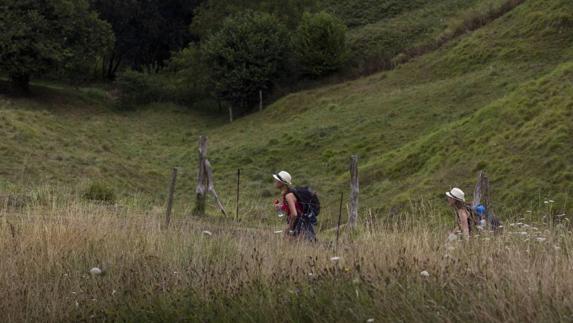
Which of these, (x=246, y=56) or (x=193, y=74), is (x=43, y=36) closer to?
(x=193, y=74)

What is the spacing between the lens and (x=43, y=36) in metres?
49.2

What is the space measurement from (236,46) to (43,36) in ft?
39.0

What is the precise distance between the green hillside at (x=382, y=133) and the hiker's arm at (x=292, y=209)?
730cm

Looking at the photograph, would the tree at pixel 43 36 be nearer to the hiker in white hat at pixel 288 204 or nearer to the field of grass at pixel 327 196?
the field of grass at pixel 327 196

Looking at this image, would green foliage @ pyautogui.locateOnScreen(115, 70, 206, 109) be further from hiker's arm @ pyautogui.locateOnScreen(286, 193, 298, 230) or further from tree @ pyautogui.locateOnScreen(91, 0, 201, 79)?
hiker's arm @ pyautogui.locateOnScreen(286, 193, 298, 230)

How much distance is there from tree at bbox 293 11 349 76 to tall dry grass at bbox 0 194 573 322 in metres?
40.5

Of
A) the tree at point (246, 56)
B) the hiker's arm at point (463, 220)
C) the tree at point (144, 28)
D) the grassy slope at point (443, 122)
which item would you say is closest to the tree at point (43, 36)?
the tree at point (246, 56)

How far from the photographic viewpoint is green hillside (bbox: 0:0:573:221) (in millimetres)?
→ 23016

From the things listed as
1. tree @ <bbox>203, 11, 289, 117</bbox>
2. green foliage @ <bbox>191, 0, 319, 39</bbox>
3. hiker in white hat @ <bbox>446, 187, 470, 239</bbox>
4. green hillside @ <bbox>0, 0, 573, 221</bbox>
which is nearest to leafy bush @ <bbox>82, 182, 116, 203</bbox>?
green hillside @ <bbox>0, 0, 573, 221</bbox>

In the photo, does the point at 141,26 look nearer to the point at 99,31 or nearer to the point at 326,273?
the point at 99,31

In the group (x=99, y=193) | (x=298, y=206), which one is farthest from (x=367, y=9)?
(x=298, y=206)

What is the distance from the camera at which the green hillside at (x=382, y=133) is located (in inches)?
Answer: 906

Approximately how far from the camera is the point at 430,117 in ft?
112

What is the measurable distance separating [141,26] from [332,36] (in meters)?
20.4
